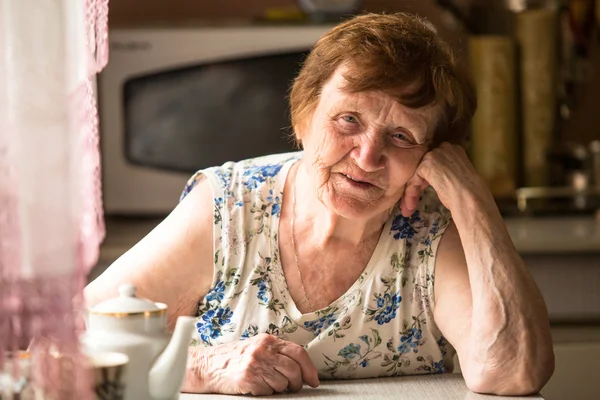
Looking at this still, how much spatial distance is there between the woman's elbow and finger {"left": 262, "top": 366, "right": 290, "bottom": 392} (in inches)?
10.6

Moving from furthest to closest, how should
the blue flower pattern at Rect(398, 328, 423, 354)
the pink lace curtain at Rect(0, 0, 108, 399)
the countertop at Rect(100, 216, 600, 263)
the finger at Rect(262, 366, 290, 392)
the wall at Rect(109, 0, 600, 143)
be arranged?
the wall at Rect(109, 0, 600, 143) < the countertop at Rect(100, 216, 600, 263) < the blue flower pattern at Rect(398, 328, 423, 354) < the finger at Rect(262, 366, 290, 392) < the pink lace curtain at Rect(0, 0, 108, 399)

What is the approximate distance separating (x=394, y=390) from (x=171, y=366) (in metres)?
0.44

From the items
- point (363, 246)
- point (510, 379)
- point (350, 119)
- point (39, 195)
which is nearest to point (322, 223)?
point (363, 246)

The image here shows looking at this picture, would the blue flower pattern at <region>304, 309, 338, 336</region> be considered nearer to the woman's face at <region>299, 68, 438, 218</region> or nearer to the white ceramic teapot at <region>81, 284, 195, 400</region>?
the woman's face at <region>299, 68, 438, 218</region>

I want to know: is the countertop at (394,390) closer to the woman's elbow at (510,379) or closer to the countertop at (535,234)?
the woman's elbow at (510,379)

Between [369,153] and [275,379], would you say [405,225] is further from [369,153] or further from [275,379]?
[275,379]

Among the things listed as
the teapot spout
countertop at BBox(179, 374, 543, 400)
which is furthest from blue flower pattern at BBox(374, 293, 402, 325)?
the teapot spout

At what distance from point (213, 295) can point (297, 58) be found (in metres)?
1.01

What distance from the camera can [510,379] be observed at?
134cm

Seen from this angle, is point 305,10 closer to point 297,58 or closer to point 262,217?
point 297,58

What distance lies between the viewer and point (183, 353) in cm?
103

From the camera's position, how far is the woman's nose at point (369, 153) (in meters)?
1.44

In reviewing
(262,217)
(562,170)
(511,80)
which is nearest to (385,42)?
(262,217)

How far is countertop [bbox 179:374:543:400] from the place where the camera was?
1.31 meters
